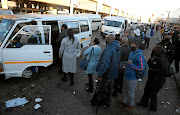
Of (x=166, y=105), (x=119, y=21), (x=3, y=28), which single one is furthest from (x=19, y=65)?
(x=119, y=21)

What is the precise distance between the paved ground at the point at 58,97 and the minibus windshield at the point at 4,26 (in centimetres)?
161

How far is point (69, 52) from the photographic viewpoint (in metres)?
4.30

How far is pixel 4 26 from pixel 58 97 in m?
2.85

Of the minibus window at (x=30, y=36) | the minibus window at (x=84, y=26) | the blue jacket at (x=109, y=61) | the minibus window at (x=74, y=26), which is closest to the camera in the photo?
the blue jacket at (x=109, y=61)

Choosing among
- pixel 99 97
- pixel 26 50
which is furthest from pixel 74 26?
pixel 99 97

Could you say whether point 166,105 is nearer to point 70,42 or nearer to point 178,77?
point 178,77

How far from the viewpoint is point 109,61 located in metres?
2.97

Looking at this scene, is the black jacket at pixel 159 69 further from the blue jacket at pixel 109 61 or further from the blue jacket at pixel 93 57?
the blue jacket at pixel 93 57

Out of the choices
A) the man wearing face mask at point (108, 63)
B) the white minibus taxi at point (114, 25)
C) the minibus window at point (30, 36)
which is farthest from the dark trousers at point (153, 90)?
the white minibus taxi at point (114, 25)

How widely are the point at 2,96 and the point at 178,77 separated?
23.1 feet

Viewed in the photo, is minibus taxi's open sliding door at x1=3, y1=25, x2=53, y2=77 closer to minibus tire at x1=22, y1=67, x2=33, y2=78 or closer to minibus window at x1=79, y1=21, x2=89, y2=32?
minibus tire at x1=22, y1=67, x2=33, y2=78

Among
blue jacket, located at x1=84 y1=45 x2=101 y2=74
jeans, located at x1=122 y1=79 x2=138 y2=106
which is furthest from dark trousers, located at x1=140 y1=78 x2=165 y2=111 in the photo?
blue jacket, located at x1=84 y1=45 x2=101 y2=74

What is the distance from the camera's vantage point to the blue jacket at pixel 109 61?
295 cm

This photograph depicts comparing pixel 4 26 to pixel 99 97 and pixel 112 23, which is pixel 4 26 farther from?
pixel 112 23
